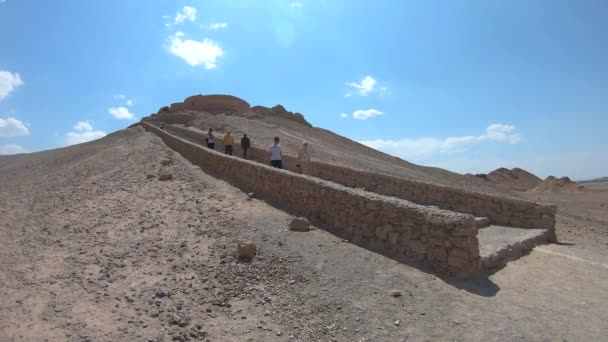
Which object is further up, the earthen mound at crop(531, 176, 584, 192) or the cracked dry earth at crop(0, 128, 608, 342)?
the earthen mound at crop(531, 176, 584, 192)

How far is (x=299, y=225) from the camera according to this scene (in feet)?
24.6

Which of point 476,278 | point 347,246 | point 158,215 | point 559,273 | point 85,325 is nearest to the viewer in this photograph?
point 85,325

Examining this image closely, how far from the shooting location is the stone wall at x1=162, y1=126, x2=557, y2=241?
873cm

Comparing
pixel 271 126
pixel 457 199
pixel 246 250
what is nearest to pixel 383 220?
pixel 246 250

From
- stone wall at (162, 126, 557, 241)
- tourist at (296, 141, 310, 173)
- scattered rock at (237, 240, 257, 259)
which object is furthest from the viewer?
tourist at (296, 141, 310, 173)

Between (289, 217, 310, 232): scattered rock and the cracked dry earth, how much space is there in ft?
0.50

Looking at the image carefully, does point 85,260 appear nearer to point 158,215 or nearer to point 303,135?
point 158,215

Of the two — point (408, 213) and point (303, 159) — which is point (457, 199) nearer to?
point (408, 213)

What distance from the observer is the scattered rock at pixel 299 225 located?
24.5 ft

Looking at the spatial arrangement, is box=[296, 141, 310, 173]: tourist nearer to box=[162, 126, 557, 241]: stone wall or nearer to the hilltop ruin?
box=[162, 126, 557, 241]: stone wall

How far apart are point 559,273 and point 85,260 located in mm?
6861

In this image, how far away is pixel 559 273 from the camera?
6.35 meters

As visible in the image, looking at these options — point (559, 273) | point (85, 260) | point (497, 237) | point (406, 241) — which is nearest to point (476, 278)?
point (406, 241)

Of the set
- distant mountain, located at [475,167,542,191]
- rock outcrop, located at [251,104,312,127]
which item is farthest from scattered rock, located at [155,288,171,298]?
distant mountain, located at [475,167,542,191]
